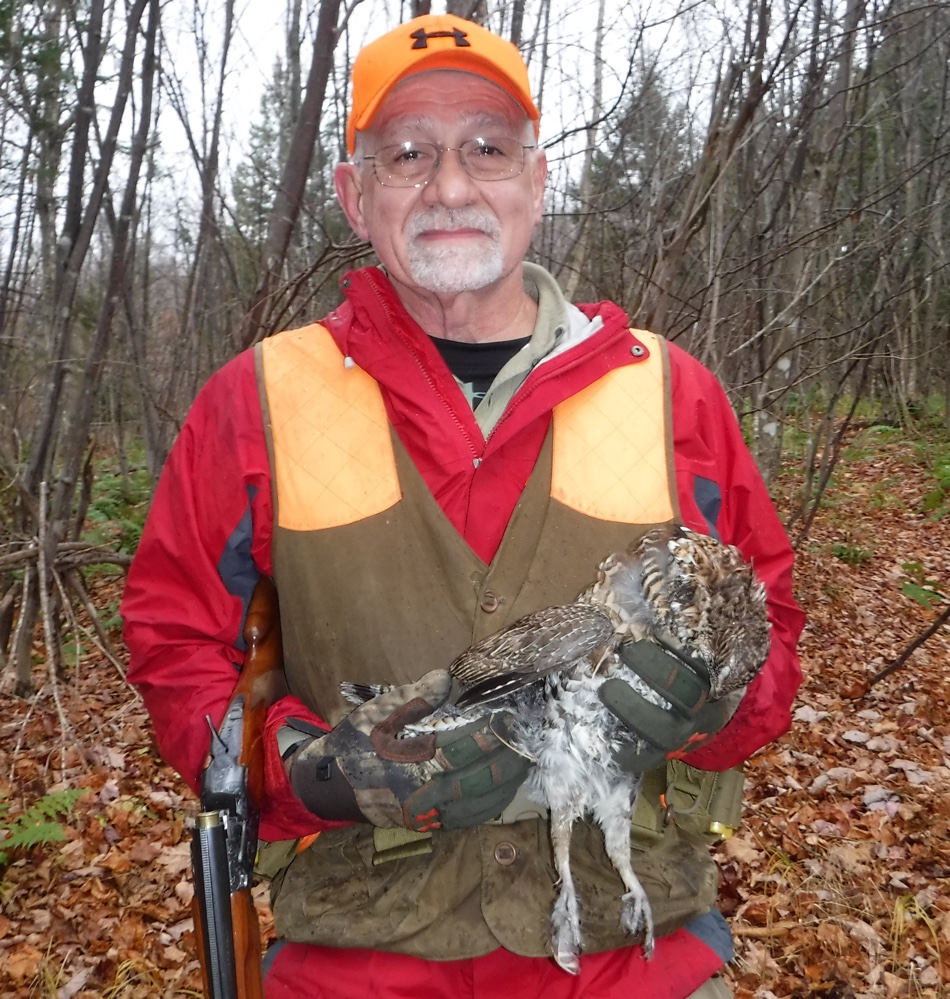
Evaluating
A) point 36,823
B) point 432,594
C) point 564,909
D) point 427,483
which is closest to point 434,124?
point 427,483

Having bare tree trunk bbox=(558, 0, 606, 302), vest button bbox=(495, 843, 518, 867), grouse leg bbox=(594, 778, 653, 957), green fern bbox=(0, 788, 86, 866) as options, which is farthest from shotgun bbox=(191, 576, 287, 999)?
bare tree trunk bbox=(558, 0, 606, 302)

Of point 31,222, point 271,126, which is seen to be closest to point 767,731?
point 31,222

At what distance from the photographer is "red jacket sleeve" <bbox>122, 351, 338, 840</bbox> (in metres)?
2.47

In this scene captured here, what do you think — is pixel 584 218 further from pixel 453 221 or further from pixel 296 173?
pixel 453 221

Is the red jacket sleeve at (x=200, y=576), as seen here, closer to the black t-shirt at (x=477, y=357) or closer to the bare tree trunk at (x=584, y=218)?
the black t-shirt at (x=477, y=357)

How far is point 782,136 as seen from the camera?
25.5ft

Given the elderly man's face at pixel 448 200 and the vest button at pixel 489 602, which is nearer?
Answer: the vest button at pixel 489 602

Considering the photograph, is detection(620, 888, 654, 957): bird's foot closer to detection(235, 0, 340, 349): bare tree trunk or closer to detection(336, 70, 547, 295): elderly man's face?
detection(336, 70, 547, 295): elderly man's face

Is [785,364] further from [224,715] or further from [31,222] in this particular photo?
[31,222]

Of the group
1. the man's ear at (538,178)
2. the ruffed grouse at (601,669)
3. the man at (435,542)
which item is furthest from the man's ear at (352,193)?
the ruffed grouse at (601,669)

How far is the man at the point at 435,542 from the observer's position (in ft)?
7.55

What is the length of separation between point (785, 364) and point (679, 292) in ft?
4.22

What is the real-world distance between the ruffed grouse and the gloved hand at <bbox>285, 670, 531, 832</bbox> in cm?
9

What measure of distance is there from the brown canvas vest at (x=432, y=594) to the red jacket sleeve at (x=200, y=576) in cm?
11
